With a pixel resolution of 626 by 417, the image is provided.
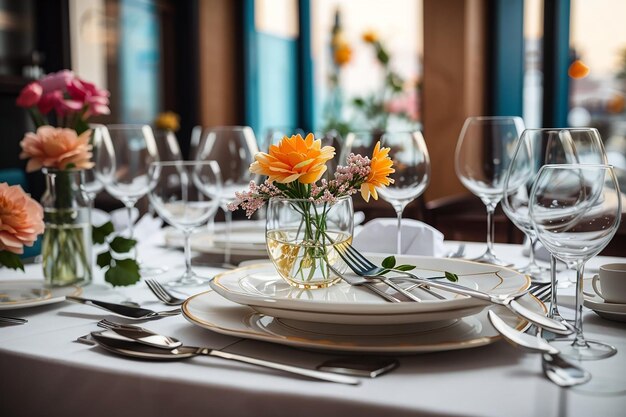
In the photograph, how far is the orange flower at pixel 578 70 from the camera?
13.1 ft

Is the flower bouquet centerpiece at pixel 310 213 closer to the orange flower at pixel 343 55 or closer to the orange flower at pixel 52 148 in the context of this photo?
the orange flower at pixel 52 148

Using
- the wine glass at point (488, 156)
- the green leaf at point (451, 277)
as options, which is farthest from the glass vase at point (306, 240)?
the wine glass at point (488, 156)

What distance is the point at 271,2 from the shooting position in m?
5.23

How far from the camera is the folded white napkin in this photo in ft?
4.21

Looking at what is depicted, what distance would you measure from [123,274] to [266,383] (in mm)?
548

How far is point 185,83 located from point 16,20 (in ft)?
4.94

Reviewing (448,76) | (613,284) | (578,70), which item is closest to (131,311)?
(613,284)

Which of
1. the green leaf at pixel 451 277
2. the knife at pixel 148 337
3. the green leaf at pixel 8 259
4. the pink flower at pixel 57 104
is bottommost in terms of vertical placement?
the knife at pixel 148 337

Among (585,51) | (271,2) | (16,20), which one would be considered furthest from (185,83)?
(585,51)

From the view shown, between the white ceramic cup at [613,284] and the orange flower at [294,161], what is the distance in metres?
0.41

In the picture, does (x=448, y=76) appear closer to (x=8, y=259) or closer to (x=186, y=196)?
(x=186, y=196)

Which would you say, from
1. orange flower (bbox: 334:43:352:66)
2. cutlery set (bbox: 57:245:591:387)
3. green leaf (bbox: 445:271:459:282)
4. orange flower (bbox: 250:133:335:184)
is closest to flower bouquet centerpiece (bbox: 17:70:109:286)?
cutlery set (bbox: 57:245:591:387)

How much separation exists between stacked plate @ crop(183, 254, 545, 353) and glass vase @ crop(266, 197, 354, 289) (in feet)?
0.08

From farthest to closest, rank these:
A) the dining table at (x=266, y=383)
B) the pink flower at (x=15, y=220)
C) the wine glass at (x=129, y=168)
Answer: the wine glass at (x=129, y=168)
the pink flower at (x=15, y=220)
the dining table at (x=266, y=383)
